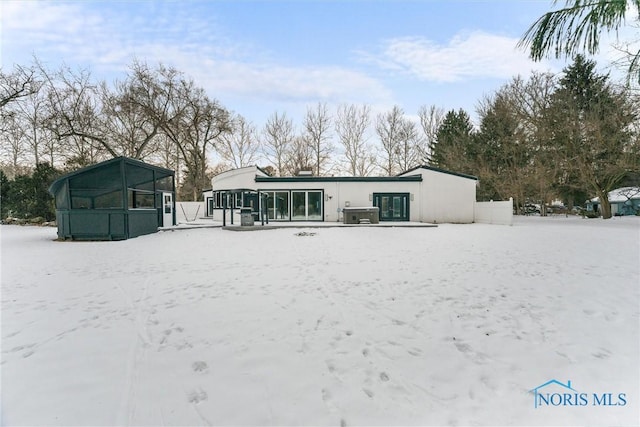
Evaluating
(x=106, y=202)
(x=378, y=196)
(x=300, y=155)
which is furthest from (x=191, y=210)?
(x=378, y=196)

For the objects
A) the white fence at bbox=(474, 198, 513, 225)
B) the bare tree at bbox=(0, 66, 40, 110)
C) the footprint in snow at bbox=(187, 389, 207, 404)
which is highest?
the bare tree at bbox=(0, 66, 40, 110)

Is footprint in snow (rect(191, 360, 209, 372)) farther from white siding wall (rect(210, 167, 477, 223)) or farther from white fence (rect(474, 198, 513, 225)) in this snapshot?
white fence (rect(474, 198, 513, 225))

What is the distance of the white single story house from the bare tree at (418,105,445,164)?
47.4 feet

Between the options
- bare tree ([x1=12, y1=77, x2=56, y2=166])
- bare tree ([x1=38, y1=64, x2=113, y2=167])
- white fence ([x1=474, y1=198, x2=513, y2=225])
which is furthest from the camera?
bare tree ([x1=38, y1=64, x2=113, y2=167])

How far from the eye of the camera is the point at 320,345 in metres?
3.03

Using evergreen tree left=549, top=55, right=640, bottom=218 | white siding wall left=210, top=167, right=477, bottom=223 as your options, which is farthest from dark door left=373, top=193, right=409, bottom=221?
evergreen tree left=549, top=55, right=640, bottom=218

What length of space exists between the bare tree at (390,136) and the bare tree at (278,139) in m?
10.6

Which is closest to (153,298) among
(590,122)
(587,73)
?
(590,122)

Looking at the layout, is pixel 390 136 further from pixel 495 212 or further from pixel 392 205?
pixel 495 212

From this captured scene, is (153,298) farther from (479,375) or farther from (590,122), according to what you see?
(590,122)

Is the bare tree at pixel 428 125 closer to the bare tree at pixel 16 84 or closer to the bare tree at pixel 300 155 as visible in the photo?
the bare tree at pixel 300 155

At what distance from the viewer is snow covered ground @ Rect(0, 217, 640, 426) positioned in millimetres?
2141

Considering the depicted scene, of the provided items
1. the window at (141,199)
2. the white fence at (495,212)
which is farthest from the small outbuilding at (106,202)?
the white fence at (495,212)

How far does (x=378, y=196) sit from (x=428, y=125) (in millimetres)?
18637
